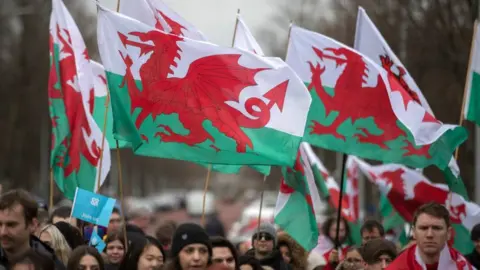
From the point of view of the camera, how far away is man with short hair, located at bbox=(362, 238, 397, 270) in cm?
1124

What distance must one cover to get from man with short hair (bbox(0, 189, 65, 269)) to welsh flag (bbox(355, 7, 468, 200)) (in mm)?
5913

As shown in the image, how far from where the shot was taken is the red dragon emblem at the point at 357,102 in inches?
531

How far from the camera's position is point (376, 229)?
14.1 m

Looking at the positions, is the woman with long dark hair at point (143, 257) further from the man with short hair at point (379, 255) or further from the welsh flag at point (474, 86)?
the welsh flag at point (474, 86)

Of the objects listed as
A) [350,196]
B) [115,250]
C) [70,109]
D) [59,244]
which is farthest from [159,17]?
[350,196]

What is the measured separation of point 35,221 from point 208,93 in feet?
9.84

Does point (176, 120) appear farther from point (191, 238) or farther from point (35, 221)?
Answer: point (35, 221)

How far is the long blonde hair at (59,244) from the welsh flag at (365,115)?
3.47m

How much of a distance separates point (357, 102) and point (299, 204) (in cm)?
113

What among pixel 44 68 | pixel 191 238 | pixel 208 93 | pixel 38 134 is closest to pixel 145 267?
pixel 191 238

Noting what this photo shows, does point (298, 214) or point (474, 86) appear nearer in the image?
point (298, 214)

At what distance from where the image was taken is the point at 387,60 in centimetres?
1436

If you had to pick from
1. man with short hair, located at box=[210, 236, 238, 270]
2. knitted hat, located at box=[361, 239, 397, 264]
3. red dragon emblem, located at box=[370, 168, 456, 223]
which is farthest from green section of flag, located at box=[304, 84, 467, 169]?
man with short hair, located at box=[210, 236, 238, 270]

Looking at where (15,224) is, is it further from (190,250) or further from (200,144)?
(200,144)
